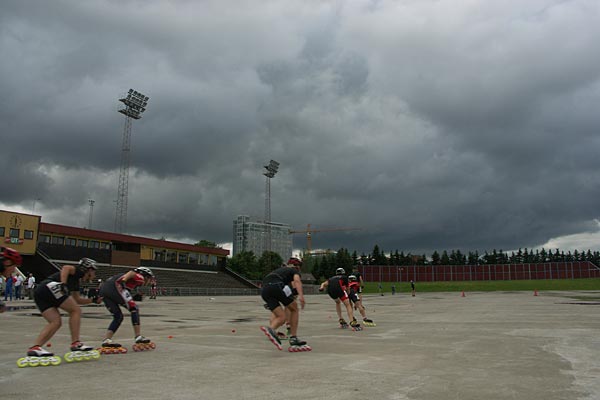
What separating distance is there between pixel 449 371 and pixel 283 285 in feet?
12.2

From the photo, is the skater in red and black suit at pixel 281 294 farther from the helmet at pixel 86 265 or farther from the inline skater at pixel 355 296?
the inline skater at pixel 355 296

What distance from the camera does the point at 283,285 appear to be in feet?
30.3

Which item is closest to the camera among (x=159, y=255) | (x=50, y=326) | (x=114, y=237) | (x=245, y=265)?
(x=50, y=326)

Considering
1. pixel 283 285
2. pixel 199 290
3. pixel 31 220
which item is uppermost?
pixel 31 220

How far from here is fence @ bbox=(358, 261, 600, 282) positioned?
406 feet

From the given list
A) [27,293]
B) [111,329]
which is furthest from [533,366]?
[27,293]

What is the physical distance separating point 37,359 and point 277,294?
4223 millimetres

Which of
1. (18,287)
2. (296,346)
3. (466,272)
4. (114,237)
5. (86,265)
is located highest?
(114,237)

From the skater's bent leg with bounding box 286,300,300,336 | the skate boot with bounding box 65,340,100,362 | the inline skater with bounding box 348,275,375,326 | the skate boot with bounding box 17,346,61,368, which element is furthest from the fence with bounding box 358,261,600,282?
the skate boot with bounding box 17,346,61,368

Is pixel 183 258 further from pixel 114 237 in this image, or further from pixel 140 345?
pixel 140 345

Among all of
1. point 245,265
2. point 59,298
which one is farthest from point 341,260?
point 59,298

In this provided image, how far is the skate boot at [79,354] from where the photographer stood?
24.5ft

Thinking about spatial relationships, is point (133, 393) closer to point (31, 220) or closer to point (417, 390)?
point (417, 390)

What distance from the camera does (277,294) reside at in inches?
360
